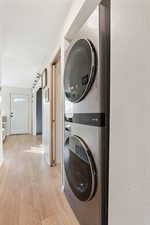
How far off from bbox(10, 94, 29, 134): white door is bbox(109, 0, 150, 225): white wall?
7211 mm

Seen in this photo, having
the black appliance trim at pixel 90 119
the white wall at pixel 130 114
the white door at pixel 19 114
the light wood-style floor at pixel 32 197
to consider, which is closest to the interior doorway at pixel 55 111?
the light wood-style floor at pixel 32 197

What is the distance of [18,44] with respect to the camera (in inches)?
104

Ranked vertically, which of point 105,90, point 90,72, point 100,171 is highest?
point 90,72

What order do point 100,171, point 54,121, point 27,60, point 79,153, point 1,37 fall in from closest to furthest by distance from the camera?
point 100,171 → point 79,153 → point 1,37 → point 54,121 → point 27,60

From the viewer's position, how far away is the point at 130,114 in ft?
2.14

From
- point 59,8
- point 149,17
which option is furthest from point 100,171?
point 59,8

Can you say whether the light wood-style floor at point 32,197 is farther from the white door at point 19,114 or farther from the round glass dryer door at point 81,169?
the white door at point 19,114

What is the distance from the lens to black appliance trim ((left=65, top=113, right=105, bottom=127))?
96 centimetres

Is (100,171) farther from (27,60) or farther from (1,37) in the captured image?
(27,60)

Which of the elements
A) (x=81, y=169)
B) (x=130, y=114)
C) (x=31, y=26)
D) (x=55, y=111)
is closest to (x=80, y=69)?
(x=130, y=114)

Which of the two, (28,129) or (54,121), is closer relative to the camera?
(54,121)

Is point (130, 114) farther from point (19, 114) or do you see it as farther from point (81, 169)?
point (19, 114)

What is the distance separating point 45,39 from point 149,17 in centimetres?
218

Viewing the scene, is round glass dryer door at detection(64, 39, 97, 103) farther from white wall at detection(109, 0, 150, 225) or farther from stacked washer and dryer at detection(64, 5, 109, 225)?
white wall at detection(109, 0, 150, 225)
